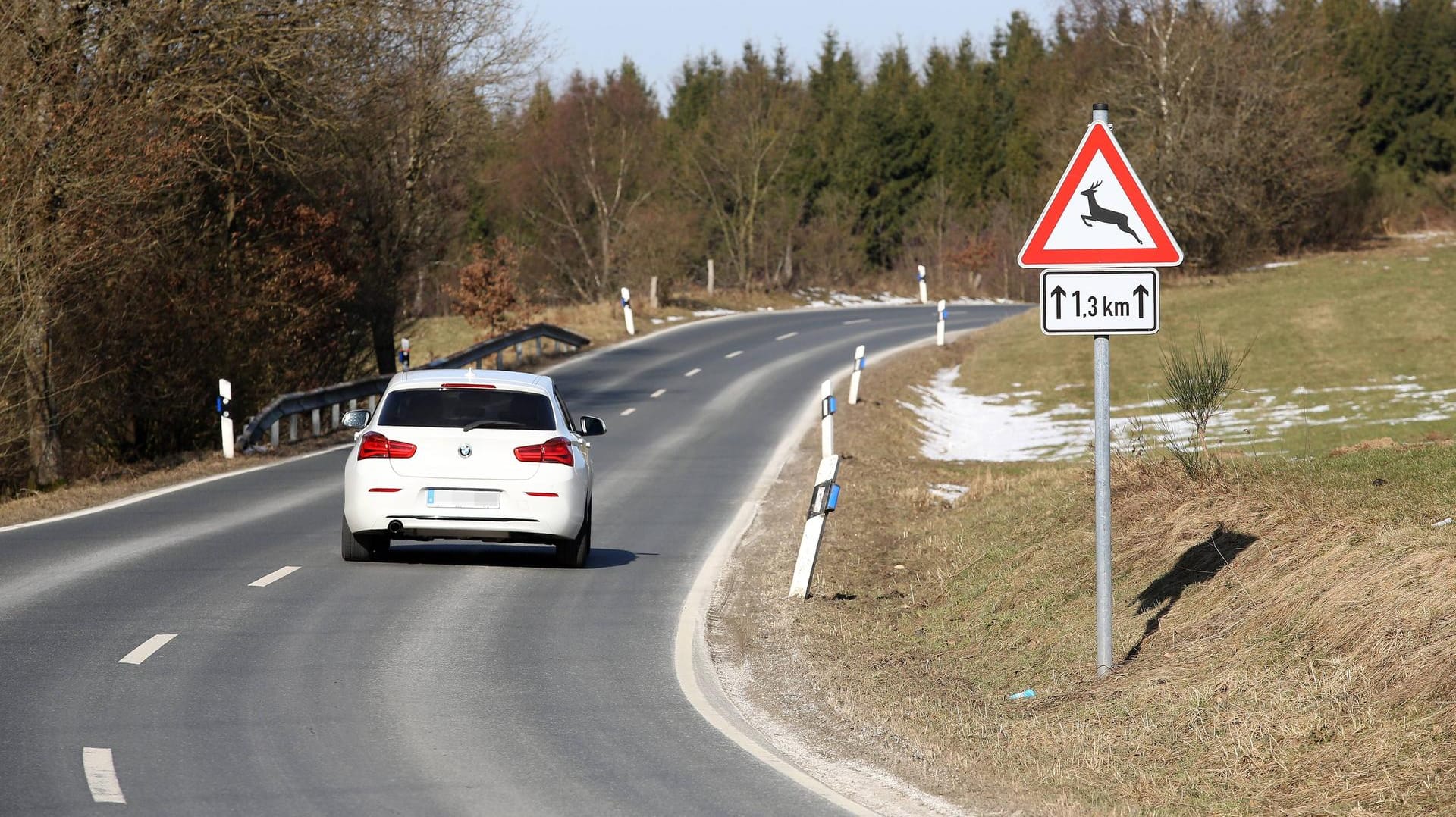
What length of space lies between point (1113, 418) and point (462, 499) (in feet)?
63.4

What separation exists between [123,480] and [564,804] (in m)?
16.4

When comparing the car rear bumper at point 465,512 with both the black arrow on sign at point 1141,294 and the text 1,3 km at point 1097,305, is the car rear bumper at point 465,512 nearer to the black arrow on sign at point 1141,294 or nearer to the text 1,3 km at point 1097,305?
the text 1,3 km at point 1097,305

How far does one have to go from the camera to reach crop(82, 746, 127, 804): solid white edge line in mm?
6727

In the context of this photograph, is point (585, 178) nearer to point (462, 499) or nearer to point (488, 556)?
point (488, 556)

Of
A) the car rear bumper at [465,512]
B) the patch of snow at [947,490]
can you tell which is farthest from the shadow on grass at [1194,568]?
the patch of snow at [947,490]

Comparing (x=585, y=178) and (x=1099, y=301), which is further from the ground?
(x=585, y=178)

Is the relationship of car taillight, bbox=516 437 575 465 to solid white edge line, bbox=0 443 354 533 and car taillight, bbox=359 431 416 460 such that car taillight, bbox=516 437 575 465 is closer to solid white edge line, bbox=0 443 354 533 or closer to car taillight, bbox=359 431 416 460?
car taillight, bbox=359 431 416 460

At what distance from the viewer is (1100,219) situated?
8711 mm

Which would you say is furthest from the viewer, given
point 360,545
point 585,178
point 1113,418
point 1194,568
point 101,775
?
point 585,178

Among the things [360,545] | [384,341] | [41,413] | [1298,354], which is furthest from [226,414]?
[1298,354]

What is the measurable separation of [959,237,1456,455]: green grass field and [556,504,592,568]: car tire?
451 inches

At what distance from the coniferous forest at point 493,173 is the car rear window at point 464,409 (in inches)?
350

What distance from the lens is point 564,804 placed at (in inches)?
272

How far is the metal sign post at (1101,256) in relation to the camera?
8602 mm
